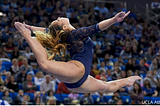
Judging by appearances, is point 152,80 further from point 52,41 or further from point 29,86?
point 52,41

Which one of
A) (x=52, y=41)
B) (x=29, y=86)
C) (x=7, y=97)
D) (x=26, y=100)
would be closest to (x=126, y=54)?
(x=29, y=86)

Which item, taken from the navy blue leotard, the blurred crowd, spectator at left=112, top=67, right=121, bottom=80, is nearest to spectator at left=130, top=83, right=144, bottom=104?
the blurred crowd

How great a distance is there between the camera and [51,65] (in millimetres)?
2627

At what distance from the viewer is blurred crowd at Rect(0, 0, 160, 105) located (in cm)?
595

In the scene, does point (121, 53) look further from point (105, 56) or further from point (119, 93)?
point (119, 93)

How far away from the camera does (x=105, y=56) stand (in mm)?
7770

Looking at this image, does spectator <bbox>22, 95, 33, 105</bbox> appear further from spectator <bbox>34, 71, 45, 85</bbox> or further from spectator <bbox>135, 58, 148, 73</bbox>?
spectator <bbox>135, 58, 148, 73</bbox>

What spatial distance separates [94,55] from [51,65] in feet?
16.0

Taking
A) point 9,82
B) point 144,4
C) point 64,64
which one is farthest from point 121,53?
point 64,64

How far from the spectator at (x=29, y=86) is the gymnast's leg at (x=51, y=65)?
3.40 meters

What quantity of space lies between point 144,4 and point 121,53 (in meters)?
4.99

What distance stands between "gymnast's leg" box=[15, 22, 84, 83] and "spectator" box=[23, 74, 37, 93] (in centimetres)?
340

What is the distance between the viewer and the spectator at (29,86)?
596 cm

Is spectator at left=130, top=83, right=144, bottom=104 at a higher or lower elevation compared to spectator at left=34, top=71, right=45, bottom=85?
lower
